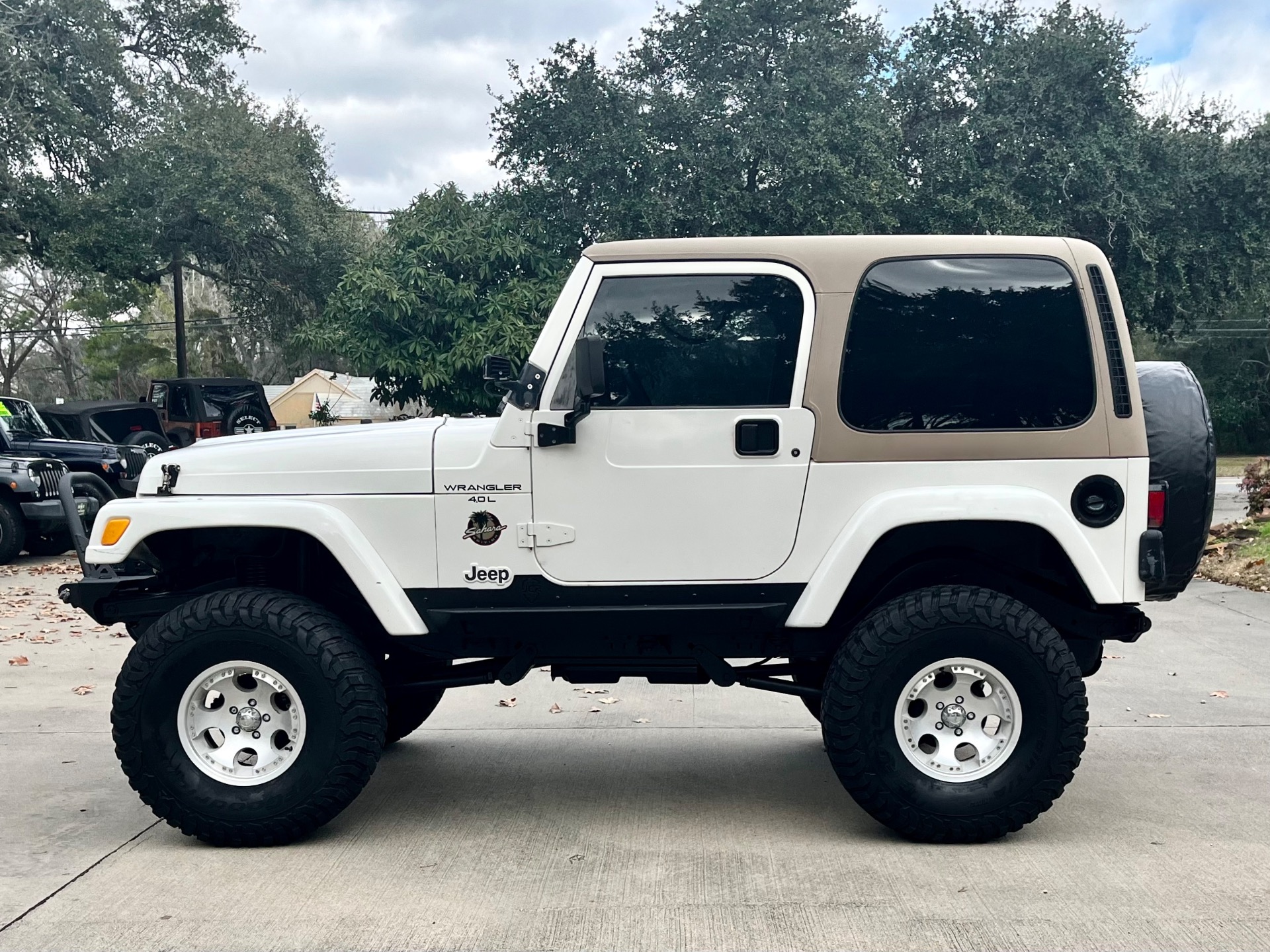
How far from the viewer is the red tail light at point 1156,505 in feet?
15.6

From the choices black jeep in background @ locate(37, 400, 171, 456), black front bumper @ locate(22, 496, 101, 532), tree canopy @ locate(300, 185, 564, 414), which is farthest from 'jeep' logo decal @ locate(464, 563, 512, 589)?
tree canopy @ locate(300, 185, 564, 414)

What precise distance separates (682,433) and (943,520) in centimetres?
99

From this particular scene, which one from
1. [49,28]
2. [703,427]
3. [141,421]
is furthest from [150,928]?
[49,28]

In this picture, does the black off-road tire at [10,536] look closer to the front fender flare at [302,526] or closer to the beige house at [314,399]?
the front fender flare at [302,526]

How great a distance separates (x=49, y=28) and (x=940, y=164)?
63.2ft

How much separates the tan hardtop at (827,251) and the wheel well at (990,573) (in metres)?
0.99

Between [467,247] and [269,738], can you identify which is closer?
[269,738]

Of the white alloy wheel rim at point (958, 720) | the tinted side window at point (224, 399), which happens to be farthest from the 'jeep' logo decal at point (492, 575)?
the tinted side window at point (224, 399)

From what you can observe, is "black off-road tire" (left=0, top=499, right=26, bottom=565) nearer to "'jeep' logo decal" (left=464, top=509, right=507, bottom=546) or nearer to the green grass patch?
"'jeep' logo decal" (left=464, top=509, right=507, bottom=546)

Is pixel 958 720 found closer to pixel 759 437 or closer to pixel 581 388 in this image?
pixel 759 437

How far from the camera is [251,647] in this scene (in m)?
4.67

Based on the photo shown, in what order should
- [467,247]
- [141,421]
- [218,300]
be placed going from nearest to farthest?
1. [141,421]
2. [467,247]
3. [218,300]

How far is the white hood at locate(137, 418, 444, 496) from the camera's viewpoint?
472cm

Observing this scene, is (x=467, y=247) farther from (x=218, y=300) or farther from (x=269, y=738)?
(x=218, y=300)
